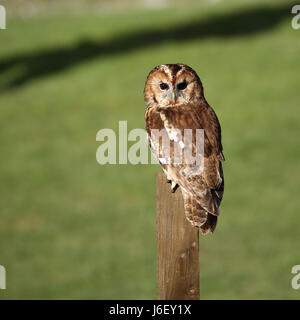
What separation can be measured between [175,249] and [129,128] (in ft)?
54.5

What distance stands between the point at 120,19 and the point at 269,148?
16.1 metres

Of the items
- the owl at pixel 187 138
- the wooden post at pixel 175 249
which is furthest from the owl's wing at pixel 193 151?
the wooden post at pixel 175 249

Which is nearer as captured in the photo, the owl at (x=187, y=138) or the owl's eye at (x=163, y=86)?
the owl at (x=187, y=138)

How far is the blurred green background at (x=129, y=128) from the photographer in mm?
12938

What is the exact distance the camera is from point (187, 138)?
446cm

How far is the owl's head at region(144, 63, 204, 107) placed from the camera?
16.2 feet

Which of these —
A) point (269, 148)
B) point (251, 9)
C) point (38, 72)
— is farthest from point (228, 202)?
point (251, 9)

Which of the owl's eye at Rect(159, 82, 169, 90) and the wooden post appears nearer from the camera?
the wooden post
